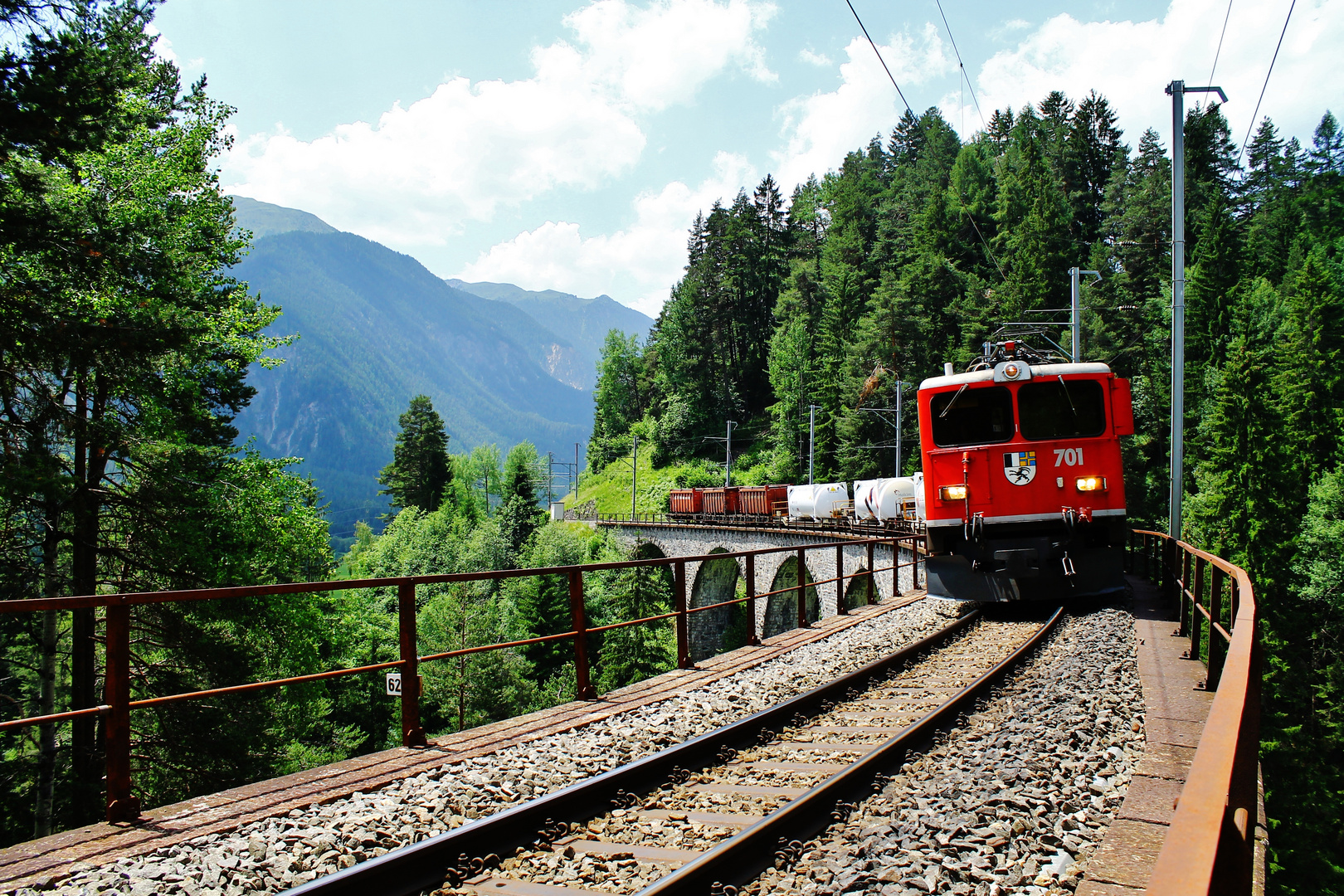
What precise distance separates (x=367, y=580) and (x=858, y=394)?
1958 inches

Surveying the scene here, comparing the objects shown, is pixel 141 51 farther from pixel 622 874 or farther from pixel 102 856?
pixel 622 874

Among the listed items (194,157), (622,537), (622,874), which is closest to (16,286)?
(194,157)

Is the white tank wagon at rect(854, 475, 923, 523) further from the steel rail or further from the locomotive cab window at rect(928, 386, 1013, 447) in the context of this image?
the steel rail

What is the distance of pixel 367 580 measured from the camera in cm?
543

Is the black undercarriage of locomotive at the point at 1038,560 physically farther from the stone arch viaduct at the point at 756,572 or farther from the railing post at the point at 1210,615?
the stone arch viaduct at the point at 756,572

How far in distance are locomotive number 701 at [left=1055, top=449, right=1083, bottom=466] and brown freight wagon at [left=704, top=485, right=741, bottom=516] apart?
34.2m

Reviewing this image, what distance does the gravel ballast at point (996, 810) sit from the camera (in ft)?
11.0

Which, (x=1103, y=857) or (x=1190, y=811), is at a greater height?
(x=1190, y=811)

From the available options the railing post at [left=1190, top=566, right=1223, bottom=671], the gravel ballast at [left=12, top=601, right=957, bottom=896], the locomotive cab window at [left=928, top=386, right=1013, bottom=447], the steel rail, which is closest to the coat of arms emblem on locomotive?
the locomotive cab window at [left=928, top=386, right=1013, bottom=447]

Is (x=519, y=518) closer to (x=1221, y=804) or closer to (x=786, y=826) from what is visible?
(x=786, y=826)

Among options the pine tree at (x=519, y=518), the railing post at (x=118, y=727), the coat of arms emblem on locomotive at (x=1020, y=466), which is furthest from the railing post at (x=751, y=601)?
the pine tree at (x=519, y=518)

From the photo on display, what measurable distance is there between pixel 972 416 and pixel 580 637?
7706mm

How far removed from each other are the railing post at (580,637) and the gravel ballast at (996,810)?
9.26 ft

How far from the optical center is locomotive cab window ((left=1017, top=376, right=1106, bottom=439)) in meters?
11.2
